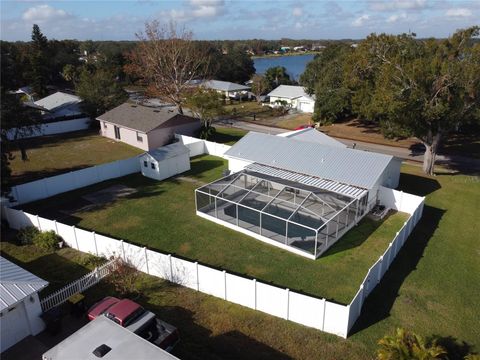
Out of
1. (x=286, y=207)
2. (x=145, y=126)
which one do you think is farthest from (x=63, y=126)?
(x=286, y=207)

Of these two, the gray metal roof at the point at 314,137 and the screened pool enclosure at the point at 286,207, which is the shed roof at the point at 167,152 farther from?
the gray metal roof at the point at 314,137

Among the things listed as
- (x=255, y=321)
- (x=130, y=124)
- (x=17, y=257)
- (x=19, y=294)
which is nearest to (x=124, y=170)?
(x=130, y=124)

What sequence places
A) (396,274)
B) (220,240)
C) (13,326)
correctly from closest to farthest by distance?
1. (13,326)
2. (396,274)
3. (220,240)

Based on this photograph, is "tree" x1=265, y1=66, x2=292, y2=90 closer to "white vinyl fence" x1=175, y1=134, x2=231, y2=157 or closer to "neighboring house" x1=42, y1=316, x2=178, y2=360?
"white vinyl fence" x1=175, y1=134, x2=231, y2=157

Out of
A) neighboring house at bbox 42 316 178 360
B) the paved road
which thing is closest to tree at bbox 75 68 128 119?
the paved road

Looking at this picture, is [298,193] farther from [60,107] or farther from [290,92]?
[290,92]

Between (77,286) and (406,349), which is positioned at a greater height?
(406,349)

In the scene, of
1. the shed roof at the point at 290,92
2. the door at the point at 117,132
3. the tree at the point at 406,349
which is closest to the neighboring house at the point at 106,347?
the tree at the point at 406,349
